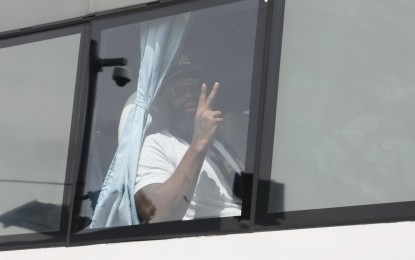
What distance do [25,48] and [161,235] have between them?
53.2 inches

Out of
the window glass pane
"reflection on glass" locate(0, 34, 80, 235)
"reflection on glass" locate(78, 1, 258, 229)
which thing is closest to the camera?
"reflection on glass" locate(78, 1, 258, 229)

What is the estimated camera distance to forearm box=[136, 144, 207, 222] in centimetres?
434

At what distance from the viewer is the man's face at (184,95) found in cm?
445

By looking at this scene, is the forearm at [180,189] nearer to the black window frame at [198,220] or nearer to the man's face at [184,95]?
the black window frame at [198,220]

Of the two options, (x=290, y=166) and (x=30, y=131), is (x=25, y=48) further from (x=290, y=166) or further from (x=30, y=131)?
(x=290, y=166)

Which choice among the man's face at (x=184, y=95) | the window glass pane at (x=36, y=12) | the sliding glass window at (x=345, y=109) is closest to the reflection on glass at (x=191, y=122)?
the man's face at (x=184, y=95)

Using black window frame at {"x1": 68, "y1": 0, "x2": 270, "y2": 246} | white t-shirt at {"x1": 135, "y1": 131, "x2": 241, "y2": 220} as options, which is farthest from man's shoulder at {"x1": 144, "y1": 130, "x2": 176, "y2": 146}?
black window frame at {"x1": 68, "y1": 0, "x2": 270, "y2": 246}

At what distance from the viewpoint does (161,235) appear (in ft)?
14.1

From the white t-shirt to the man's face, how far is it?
4.8 inches

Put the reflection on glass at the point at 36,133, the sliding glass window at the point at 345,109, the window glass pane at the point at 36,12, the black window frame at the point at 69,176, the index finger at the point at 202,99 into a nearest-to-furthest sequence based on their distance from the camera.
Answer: the sliding glass window at the point at 345,109
the index finger at the point at 202,99
the black window frame at the point at 69,176
the reflection on glass at the point at 36,133
the window glass pane at the point at 36,12

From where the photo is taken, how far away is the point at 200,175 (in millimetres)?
4344

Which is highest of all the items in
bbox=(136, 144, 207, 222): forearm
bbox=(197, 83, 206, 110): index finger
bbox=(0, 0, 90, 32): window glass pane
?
bbox=(0, 0, 90, 32): window glass pane

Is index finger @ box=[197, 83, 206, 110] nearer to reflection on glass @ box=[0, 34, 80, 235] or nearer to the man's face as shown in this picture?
the man's face

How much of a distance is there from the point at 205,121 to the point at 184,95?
18cm
